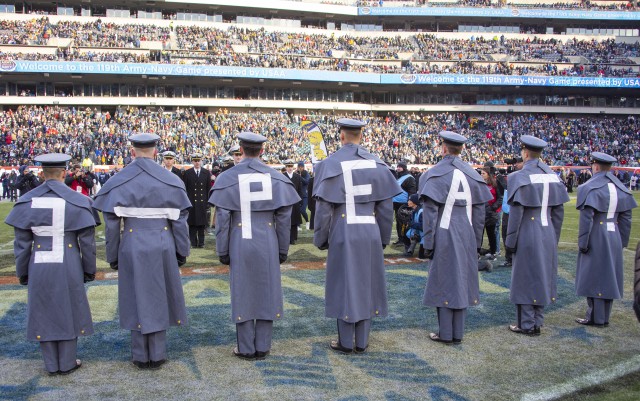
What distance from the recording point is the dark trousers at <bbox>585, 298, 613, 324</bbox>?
22.4 ft

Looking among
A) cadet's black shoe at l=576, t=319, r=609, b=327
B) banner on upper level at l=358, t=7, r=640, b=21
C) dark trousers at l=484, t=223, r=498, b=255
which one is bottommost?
cadet's black shoe at l=576, t=319, r=609, b=327

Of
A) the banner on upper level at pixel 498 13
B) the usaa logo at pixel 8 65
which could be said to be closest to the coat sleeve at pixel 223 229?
the usaa logo at pixel 8 65

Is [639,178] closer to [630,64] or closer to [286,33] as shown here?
[630,64]

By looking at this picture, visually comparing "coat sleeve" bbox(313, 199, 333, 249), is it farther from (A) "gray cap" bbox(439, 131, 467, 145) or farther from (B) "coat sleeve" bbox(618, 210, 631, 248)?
(B) "coat sleeve" bbox(618, 210, 631, 248)

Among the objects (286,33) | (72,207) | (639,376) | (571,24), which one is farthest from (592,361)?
(571,24)

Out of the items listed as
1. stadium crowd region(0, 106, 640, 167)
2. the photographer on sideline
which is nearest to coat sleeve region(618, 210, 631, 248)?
the photographer on sideline

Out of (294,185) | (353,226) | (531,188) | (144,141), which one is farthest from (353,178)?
(294,185)

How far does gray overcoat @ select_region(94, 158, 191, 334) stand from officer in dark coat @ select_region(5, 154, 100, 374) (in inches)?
10.7

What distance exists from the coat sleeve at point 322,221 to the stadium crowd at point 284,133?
2591 centimetres

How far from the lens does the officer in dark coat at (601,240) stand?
6840 mm

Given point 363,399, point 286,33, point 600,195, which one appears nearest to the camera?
point 363,399

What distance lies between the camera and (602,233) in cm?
700

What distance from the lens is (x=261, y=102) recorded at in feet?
159

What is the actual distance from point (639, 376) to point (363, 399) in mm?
2613
